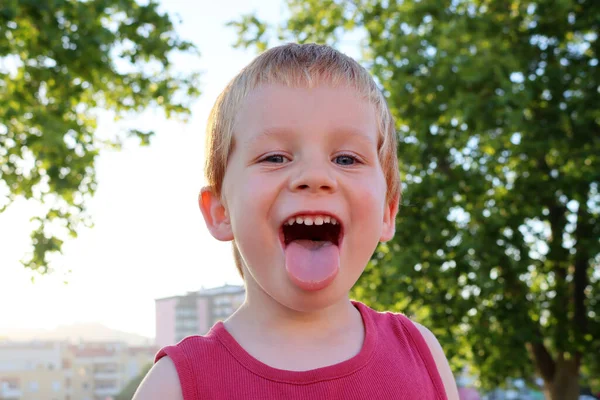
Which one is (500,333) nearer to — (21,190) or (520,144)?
(520,144)

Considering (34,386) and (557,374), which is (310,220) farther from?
(34,386)

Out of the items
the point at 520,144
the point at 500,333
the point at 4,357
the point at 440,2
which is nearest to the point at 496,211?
the point at 520,144

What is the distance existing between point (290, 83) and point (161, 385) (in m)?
0.69

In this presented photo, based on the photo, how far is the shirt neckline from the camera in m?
1.51

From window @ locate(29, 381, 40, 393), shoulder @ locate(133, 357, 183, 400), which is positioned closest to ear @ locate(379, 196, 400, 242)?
shoulder @ locate(133, 357, 183, 400)

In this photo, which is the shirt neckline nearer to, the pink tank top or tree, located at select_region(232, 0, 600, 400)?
the pink tank top

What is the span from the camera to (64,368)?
→ 3594 centimetres

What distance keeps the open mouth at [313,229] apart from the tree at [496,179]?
947 centimetres

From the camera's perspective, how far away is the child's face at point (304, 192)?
1.51 metres

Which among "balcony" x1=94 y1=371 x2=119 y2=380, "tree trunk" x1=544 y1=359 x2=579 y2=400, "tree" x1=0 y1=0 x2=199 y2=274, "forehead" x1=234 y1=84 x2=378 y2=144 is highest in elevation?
"tree" x1=0 y1=0 x2=199 y2=274

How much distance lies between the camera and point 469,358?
481 inches

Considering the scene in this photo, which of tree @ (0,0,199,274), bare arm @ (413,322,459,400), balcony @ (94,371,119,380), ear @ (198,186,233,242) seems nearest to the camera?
ear @ (198,186,233,242)

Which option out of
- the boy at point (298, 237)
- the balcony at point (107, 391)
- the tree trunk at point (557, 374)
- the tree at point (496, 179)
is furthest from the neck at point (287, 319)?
the balcony at point (107, 391)

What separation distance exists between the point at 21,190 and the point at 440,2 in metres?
6.99
